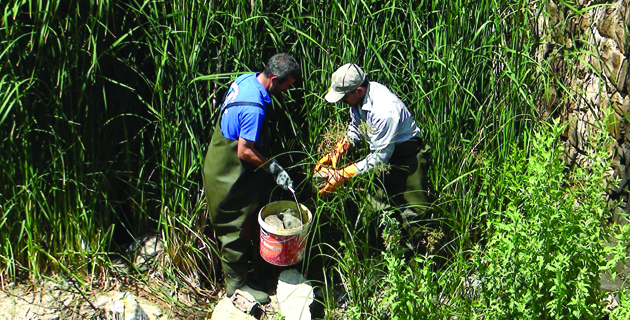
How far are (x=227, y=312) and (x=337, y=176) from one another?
1.06 metres

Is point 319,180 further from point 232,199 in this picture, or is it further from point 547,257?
point 547,257

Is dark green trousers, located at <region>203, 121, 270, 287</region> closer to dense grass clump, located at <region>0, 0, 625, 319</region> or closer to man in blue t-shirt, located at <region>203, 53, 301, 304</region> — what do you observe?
man in blue t-shirt, located at <region>203, 53, 301, 304</region>

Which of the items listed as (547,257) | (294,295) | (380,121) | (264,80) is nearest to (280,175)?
(264,80)

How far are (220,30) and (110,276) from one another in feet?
5.62

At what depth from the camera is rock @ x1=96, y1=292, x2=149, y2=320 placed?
452 centimetres

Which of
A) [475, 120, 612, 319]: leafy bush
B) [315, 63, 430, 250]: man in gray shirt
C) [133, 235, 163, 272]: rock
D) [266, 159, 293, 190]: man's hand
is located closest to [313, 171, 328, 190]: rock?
[315, 63, 430, 250]: man in gray shirt

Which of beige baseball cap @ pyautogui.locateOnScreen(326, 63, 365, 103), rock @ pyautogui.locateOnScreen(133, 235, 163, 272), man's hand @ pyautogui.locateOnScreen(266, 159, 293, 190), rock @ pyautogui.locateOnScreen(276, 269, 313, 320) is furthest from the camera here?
rock @ pyautogui.locateOnScreen(133, 235, 163, 272)

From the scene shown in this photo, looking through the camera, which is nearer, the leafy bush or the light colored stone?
the leafy bush

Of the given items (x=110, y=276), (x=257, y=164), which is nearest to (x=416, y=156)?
(x=257, y=164)

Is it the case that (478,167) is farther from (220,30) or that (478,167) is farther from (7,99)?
(7,99)

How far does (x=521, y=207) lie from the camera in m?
4.38

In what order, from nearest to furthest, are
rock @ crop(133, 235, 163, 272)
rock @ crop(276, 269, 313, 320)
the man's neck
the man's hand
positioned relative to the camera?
1. the man's neck
2. the man's hand
3. rock @ crop(276, 269, 313, 320)
4. rock @ crop(133, 235, 163, 272)

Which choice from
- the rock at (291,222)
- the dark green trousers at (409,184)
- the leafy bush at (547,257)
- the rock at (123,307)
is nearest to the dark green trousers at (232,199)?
the rock at (291,222)

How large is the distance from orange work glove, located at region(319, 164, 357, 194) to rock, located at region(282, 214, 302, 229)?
9.6 inches
